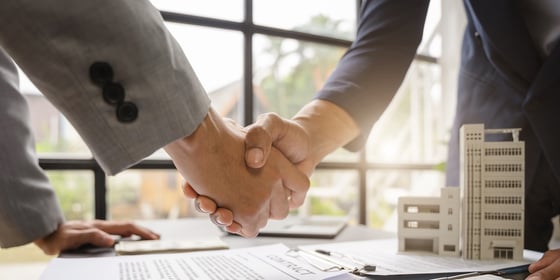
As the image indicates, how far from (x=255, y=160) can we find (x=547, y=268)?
514mm

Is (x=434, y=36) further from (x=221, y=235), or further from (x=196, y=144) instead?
(x=196, y=144)

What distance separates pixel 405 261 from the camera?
68 centimetres

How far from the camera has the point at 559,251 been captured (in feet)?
1.99

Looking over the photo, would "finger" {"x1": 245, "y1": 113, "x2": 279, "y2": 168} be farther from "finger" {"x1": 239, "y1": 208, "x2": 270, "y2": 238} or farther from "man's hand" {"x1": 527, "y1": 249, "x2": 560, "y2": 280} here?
"man's hand" {"x1": 527, "y1": 249, "x2": 560, "y2": 280}

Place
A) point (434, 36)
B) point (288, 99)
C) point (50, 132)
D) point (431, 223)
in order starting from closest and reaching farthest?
1. point (431, 223)
2. point (50, 132)
3. point (288, 99)
4. point (434, 36)

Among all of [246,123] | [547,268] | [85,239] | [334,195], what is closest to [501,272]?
[547,268]

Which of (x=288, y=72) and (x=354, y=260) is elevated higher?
(x=288, y=72)

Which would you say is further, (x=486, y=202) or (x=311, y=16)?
(x=311, y=16)

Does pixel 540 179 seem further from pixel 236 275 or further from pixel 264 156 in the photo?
pixel 236 275

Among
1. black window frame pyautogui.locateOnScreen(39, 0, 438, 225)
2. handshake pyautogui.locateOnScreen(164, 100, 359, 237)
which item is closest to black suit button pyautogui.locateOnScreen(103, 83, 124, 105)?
handshake pyautogui.locateOnScreen(164, 100, 359, 237)

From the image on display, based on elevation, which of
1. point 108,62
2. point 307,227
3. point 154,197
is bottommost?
point 154,197

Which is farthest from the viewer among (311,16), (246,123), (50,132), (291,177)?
(311,16)

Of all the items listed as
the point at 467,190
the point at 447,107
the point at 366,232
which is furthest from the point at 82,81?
the point at 447,107

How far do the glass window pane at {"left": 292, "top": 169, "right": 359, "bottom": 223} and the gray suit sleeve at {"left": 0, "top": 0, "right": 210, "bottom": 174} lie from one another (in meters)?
1.54
